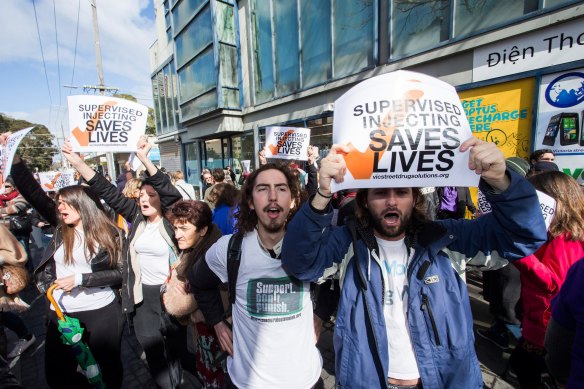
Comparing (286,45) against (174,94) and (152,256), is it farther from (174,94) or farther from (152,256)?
(174,94)

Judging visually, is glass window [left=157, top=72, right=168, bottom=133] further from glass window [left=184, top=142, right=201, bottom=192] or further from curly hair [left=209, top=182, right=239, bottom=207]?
curly hair [left=209, top=182, right=239, bottom=207]

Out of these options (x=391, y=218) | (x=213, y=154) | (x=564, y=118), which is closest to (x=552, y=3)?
(x=564, y=118)

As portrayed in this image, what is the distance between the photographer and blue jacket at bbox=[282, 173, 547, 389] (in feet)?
4.29

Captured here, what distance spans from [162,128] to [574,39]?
21.3 meters

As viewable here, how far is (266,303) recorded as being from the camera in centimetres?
163

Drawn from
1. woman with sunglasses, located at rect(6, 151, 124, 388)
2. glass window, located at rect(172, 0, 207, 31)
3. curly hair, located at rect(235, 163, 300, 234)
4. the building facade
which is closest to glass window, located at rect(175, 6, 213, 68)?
the building facade

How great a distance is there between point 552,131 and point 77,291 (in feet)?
22.7

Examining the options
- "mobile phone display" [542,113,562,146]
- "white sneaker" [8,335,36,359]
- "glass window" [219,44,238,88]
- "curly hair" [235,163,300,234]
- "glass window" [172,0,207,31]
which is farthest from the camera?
"glass window" [172,0,207,31]

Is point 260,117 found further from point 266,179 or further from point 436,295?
point 436,295

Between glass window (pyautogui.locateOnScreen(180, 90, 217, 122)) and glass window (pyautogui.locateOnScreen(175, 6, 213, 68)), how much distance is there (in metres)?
2.00

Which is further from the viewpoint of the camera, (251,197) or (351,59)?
(351,59)

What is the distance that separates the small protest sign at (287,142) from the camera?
5914 millimetres

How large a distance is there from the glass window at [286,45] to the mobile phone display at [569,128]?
6925 millimetres

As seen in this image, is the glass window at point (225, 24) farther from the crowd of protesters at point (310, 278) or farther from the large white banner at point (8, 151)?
the large white banner at point (8, 151)
